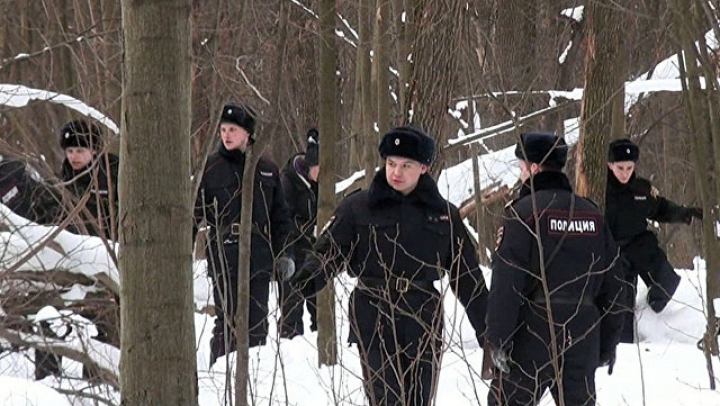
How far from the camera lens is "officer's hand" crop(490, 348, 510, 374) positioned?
6.08m

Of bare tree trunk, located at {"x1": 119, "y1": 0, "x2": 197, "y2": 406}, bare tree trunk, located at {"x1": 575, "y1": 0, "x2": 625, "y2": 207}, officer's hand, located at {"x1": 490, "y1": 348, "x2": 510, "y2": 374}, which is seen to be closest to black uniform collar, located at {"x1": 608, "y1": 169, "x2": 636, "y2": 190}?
bare tree trunk, located at {"x1": 575, "y1": 0, "x2": 625, "y2": 207}

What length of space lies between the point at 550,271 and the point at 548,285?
69 mm

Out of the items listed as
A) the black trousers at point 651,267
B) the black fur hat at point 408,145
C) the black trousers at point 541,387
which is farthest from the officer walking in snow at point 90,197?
the black trousers at point 651,267

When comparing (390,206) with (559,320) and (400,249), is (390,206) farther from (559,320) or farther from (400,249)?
(559,320)

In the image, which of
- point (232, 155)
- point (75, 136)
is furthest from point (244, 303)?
point (232, 155)

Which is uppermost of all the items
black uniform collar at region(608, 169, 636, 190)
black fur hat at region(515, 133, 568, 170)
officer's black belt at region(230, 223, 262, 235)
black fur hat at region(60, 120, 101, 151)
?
black fur hat at region(60, 120, 101, 151)

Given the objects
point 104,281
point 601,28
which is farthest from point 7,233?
point 601,28

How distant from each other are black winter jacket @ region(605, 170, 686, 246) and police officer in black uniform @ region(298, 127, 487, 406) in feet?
14.0

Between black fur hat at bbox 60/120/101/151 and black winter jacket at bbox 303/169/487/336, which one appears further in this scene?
black fur hat at bbox 60/120/101/151

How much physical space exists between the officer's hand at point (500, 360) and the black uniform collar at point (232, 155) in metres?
3.27

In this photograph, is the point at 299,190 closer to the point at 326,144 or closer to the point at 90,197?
the point at 326,144

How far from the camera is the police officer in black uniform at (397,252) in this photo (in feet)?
20.8

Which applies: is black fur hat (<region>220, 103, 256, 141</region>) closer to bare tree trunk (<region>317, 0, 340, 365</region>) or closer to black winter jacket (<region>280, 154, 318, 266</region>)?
bare tree trunk (<region>317, 0, 340, 365</region>)

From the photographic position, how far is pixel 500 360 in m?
6.10
